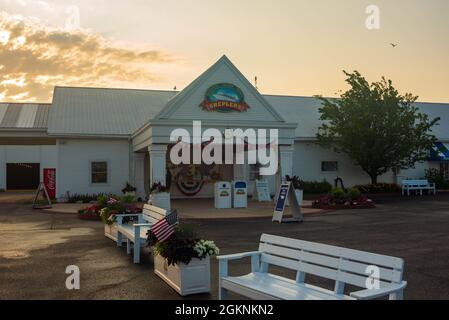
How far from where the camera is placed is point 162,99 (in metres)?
36.2

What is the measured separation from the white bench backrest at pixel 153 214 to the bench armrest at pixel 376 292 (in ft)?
20.4

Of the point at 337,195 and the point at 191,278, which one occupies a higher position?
the point at 337,195

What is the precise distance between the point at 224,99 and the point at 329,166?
12.3 metres

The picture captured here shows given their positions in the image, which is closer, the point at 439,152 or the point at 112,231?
the point at 112,231

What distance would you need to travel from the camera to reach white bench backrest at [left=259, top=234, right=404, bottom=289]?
18.0ft

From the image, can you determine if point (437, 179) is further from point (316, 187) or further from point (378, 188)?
point (316, 187)

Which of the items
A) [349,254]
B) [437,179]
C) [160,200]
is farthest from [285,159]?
[349,254]

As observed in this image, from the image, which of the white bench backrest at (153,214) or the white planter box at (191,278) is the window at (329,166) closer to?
the white bench backrest at (153,214)

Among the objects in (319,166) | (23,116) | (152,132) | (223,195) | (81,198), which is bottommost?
(81,198)

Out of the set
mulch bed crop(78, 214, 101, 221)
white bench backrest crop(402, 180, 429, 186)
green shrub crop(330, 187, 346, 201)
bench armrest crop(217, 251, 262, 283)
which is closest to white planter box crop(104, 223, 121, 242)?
mulch bed crop(78, 214, 101, 221)

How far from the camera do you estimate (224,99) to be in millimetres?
24406

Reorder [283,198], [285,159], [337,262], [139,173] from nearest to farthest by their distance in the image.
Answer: [337,262], [283,198], [285,159], [139,173]

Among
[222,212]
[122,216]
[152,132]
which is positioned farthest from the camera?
[152,132]
